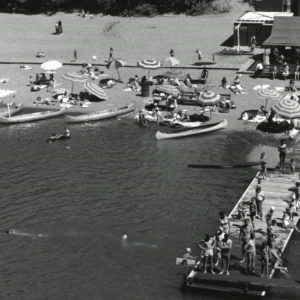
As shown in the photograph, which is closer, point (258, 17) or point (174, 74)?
point (174, 74)

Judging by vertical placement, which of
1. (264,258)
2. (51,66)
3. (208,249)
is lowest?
(264,258)

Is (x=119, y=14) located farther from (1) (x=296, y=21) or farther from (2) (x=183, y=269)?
(2) (x=183, y=269)

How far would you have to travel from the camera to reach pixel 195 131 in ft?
195

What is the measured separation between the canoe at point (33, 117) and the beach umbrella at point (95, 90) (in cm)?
269

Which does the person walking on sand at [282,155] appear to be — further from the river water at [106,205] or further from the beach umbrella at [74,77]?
the beach umbrella at [74,77]

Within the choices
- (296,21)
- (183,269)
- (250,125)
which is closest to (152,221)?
(183,269)

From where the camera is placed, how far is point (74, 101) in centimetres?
6800

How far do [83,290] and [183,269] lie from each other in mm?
4960

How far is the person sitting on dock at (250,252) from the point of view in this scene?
3803 cm

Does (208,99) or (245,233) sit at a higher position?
(208,99)

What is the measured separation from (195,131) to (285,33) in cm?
2017

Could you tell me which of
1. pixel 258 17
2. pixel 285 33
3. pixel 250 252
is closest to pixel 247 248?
pixel 250 252

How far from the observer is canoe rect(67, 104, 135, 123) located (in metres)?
63.5

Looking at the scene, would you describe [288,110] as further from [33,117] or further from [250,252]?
[250,252]
